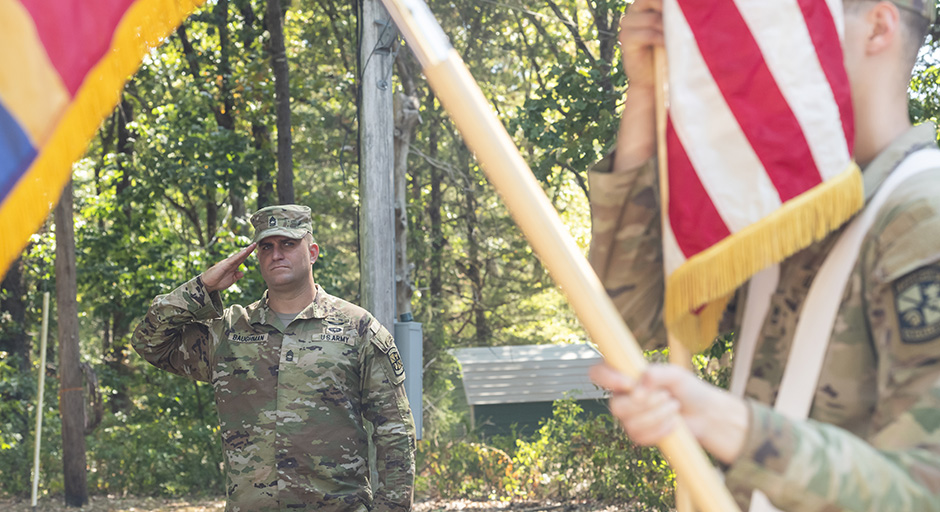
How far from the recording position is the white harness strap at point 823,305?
134 cm

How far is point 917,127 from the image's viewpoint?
1.47 meters

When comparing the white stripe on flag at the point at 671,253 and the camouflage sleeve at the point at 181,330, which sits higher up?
the camouflage sleeve at the point at 181,330

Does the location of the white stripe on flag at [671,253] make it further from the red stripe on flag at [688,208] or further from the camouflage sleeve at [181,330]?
the camouflage sleeve at [181,330]

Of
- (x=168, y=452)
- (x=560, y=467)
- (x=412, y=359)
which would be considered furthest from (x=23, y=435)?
(x=412, y=359)

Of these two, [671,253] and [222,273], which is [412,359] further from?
[671,253]

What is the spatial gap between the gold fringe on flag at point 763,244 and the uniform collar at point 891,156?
0.04 m

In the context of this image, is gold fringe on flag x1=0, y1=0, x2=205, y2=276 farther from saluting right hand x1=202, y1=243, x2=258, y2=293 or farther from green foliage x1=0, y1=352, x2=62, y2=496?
green foliage x1=0, y1=352, x2=62, y2=496

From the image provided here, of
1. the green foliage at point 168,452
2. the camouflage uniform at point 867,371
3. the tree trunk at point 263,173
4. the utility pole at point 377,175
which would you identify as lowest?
the green foliage at point 168,452

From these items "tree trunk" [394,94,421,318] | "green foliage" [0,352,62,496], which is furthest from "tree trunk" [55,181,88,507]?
"tree trunk" [394,94,421,318]

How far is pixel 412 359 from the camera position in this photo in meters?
6.33

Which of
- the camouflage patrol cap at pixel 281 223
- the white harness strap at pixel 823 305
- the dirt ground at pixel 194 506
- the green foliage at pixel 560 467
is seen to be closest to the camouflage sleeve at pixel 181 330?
the camouflage patrol cap at pixel 281 223

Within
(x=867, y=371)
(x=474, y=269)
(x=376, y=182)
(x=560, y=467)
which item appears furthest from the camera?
(x=474, y=269)

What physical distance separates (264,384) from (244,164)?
10.1m

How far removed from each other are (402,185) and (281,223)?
26.5ft
